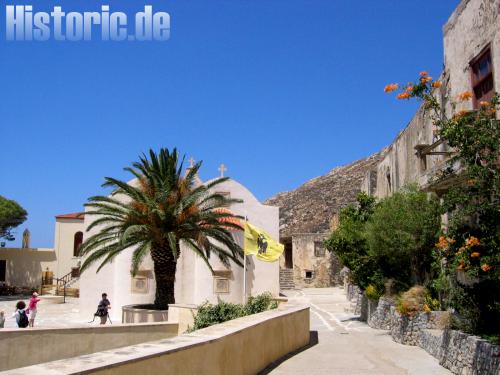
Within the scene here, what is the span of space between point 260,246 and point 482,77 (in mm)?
9969

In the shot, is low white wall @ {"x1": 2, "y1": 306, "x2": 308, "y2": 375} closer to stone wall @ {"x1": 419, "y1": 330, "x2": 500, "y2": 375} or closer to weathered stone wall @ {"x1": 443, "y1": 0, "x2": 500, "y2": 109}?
stone wall @ {"x1": 419, "y1": 330, "x2": 500, "y2": 375}

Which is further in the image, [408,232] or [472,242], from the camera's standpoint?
[408,232]

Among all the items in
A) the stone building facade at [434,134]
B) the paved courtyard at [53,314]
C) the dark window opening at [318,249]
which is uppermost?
the stone building facade at [434,134]

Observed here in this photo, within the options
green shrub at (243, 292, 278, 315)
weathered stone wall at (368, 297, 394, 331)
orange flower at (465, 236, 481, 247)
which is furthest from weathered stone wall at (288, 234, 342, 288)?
orange flower at (465, 236, 481, 247)

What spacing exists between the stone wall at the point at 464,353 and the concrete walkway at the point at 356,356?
229 millimetres

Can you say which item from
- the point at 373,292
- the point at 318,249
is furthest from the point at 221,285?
the point at 318,249

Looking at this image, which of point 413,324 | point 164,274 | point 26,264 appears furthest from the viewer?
point 26,264

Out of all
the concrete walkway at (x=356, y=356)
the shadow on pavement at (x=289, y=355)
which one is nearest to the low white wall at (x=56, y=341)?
the shadow on pavement at (x=289, y=355)

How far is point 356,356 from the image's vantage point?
510 inches

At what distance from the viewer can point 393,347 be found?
48.4 ft

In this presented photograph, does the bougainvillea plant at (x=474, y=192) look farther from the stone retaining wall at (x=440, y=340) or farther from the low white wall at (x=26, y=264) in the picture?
the low white wall at (x=26, y=264)

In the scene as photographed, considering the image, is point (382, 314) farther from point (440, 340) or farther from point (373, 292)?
point (440, 340)

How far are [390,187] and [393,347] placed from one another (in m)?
12.1

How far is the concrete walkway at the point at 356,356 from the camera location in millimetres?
11242
